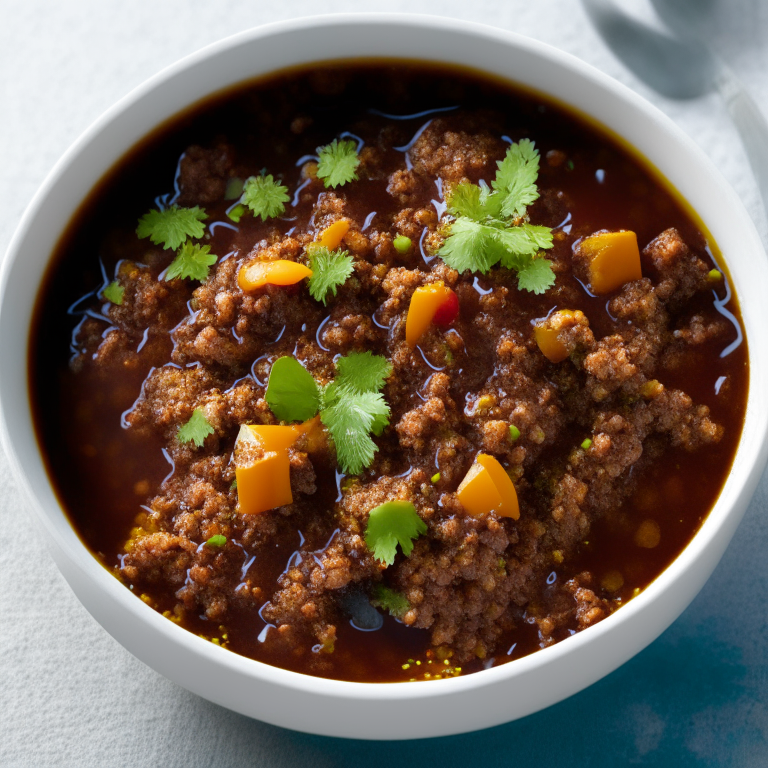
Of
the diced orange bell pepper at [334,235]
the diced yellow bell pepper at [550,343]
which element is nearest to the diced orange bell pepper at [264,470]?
the diced orange bell pepper at [334,235]

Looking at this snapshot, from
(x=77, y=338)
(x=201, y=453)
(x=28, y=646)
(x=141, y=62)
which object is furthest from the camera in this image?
(x=141, y=62)

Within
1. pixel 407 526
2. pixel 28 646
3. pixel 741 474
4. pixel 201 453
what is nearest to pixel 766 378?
pixel 741 474

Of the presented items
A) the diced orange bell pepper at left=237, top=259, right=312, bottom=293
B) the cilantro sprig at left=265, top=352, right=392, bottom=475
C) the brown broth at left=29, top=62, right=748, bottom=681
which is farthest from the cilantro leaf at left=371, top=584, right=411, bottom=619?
the diced orange bell pepper at left=237, top=259, right=312, bottom=293

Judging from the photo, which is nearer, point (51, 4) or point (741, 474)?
point (741, 474)

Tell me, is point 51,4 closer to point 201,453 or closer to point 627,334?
point 201,453

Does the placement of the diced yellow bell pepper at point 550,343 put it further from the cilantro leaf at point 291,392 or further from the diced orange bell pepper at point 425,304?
the cilantro leaf at point 291,392

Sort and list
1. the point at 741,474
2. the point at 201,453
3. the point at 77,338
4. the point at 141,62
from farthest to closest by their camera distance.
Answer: the point at 141,62 < the point at 77,338 < the point at 201,453 < the point at 741,474

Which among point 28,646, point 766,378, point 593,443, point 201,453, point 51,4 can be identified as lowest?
point 28,646

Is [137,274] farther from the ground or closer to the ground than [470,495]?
farther from the ground
